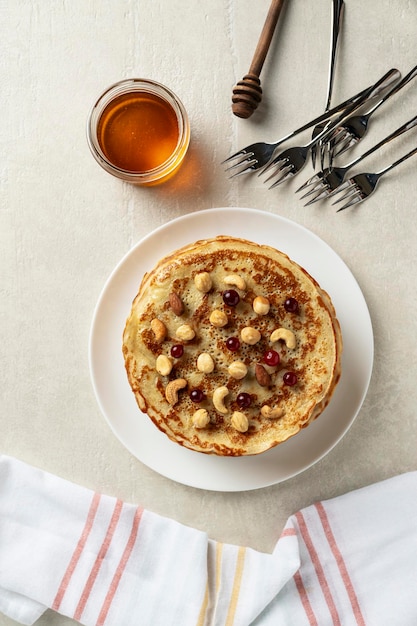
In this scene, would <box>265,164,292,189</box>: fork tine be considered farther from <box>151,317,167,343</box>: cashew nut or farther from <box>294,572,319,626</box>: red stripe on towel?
<box>294,572,319,626</box>: red stripe on towel

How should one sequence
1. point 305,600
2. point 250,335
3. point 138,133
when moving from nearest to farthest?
point 250,335
point 138,133
point 305,600

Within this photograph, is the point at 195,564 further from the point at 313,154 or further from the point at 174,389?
the point at 313,154

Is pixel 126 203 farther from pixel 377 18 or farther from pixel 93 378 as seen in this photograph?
pixel 377 18

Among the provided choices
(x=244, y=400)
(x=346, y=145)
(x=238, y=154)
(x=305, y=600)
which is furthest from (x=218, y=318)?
(x=305, y=600)

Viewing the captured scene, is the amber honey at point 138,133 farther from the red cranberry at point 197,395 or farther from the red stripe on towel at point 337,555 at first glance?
the red stripe on towel at point 337,555

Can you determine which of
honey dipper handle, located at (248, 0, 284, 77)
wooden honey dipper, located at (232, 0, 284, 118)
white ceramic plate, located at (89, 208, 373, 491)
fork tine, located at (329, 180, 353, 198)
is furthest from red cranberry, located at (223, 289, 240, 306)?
honey dipper handle, located at (248, 0, 284, 77)

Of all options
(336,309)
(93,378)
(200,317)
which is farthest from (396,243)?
(93,378)
